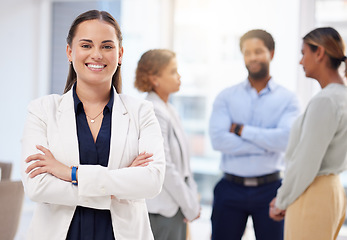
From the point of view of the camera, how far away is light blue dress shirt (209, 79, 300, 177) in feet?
9.29

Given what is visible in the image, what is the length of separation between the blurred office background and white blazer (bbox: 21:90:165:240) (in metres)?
2.85

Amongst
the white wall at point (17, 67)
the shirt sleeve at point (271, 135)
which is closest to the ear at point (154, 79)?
the shirt sleeve at point (271, 135)

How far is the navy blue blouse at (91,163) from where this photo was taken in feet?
5.21

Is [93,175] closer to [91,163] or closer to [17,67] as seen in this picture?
[91,163]

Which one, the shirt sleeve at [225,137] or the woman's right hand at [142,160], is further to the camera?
the shirt sleeve at [225,137]

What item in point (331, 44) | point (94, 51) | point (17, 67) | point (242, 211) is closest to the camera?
point (94, 51)

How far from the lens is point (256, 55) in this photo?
2.97 meters

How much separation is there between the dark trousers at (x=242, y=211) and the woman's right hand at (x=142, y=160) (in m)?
1.29

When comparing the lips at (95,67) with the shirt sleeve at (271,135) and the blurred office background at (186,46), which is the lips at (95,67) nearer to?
the shirt sleeve at (271,135)

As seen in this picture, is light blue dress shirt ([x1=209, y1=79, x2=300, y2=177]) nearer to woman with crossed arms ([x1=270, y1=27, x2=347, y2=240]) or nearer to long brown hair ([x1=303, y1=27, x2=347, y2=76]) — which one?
woman with crossed arms ([x1=270, y1=27, x2=347, y2=240])

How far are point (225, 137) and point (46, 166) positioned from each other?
1520 mm

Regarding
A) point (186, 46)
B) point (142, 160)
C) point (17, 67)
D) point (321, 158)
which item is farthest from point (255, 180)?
point (17, 67)

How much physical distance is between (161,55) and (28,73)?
331 centimetres

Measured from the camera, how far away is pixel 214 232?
290cm
